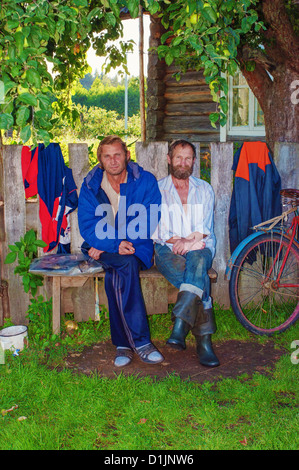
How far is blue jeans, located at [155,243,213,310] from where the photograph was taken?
390cm

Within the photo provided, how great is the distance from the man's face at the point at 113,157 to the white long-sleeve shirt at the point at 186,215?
0.47 meters

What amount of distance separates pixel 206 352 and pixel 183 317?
1.26 feet

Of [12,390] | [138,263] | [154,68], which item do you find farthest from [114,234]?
[154,68]

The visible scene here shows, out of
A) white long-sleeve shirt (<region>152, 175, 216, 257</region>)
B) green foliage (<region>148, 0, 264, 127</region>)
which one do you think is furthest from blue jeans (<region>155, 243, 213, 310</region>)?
green foliage (<region>148, 0, 264, 127</region>)

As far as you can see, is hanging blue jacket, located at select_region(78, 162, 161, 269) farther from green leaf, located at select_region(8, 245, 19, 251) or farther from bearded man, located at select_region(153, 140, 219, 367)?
green leaf, located at select_region(8, 245, 19, 251)

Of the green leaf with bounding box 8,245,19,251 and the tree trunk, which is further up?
the tree trunk

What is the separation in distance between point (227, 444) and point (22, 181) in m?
2.96

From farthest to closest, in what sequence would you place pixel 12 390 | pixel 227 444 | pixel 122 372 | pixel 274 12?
pixel 274 12 → pixel 122 372 → pixel 12 390 → pixel 227 444

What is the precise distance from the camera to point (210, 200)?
4.45 m

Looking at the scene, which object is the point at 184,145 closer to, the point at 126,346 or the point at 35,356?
the point at 126,346

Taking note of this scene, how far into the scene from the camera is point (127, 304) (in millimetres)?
3955

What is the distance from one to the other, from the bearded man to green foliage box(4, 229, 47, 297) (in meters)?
1.17

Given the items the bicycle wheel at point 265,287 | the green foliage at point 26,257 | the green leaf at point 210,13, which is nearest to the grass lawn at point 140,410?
the bicycle wheel at point 265,287

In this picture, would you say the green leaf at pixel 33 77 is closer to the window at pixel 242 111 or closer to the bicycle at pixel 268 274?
the bicycle at pixel 268 274
